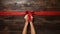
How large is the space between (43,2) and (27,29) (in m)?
0.35

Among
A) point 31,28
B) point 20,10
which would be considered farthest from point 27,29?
point 20,10

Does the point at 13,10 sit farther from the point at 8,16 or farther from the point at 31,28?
the point at 31,28

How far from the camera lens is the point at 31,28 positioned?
3.84ft

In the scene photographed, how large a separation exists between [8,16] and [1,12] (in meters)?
0.09

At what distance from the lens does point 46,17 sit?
1230 mm

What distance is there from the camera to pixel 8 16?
1252 millimetres

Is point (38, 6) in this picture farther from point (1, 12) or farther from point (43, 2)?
point (1, 12)

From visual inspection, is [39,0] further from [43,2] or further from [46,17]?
[46,17]

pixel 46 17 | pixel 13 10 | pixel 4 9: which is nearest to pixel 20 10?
pixel 13 10

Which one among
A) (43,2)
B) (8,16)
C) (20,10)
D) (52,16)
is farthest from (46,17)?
(8,16)

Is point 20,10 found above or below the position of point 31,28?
above

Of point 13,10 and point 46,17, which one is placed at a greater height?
point 13,10

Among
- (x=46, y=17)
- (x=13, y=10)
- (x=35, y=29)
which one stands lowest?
(x=35, y=29)

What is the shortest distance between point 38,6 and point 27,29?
280mm
